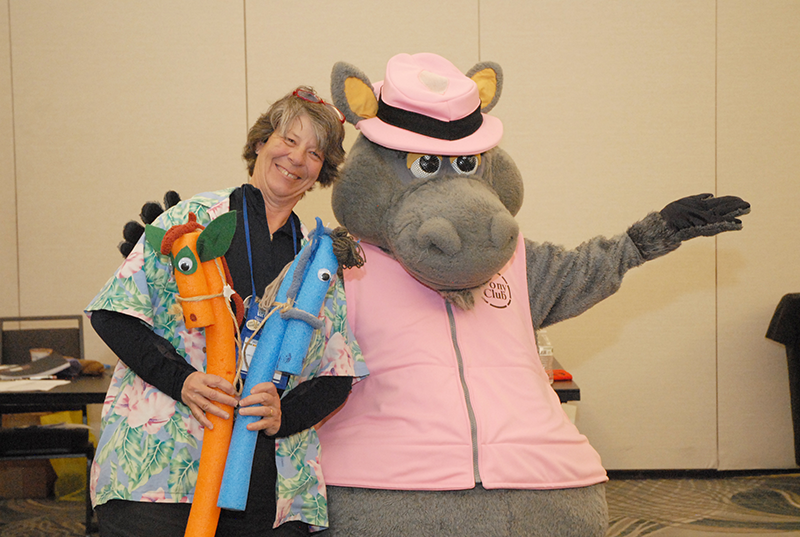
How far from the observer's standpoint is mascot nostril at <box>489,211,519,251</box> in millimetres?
1375

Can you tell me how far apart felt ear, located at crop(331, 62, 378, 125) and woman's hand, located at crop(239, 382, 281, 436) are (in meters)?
0.71

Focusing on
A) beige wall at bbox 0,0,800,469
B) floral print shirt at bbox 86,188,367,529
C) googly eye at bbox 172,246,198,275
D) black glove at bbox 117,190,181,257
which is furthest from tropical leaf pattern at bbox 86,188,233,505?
beige wall at bbox 0,0,800,469

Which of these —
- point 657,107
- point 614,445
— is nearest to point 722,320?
point 614,445

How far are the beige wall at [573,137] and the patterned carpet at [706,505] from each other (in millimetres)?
115

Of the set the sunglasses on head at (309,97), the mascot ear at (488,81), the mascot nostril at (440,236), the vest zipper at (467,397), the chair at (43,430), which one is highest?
the mascot ear at (488,81)

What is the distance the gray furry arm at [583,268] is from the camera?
170 cm

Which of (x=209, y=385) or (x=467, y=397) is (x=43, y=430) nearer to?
(x=209, y=385)

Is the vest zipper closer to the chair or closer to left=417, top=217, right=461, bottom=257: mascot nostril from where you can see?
left=417, top=217, right=461, bottom=257: mascot nostril

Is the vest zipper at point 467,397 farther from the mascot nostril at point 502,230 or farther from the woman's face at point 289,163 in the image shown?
the woman's face at point 289,163

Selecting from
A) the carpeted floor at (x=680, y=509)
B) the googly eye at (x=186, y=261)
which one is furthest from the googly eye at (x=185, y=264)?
the carpeted floor at (x=680, y=509)

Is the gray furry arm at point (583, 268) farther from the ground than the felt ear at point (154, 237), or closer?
closer


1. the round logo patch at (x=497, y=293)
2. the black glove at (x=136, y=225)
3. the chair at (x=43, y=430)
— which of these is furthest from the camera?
the chair at (x=43, y=430)

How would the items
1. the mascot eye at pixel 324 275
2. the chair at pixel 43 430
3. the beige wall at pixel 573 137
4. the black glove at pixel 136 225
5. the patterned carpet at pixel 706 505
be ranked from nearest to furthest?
1. the mascot eye at pixel 324 275
2. the black glove at pixel 136 225
3. the chair at pixel 43 430
4. the patterned carpet at pixel 706 505
5. the beige wall at pixel 573 137

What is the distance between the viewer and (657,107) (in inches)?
136
